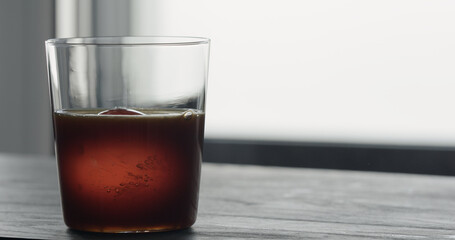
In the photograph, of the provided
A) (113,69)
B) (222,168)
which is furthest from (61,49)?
(222,168)

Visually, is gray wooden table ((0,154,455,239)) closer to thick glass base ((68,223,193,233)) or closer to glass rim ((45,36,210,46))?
thick glass base ((68,223,193,233))

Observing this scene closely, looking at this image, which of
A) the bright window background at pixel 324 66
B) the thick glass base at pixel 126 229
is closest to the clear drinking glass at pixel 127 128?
the thick glass base at pixel 126 229

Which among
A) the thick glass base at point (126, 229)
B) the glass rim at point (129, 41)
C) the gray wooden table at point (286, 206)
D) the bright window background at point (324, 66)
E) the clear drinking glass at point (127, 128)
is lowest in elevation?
the bright window background at point (324, 66)

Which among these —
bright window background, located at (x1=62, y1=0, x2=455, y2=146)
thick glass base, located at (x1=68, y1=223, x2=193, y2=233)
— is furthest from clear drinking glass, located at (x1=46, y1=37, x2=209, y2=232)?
bright window background, located at (x1=62, y1=0, x2=455, y2=146)

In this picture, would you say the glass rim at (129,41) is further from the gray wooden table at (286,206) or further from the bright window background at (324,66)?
the bright window background at (324,66)

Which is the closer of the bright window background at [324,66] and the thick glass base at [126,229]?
the thick glass base at [126,229]

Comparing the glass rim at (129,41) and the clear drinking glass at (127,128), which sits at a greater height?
the glass rim at (129,41)

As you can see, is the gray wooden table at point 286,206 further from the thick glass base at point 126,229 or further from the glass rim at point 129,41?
the glass rim at point 129,41
